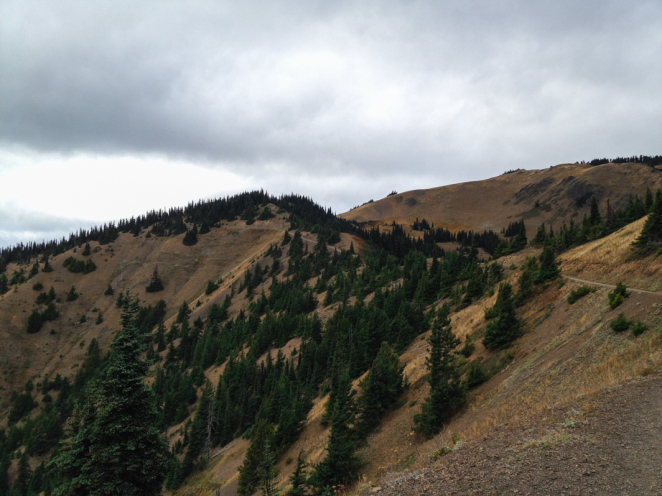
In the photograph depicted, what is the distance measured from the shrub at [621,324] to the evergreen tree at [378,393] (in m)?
19.3

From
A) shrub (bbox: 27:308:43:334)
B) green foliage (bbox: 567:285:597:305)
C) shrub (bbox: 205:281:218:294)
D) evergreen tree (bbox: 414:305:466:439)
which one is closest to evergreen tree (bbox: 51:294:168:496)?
evergreen tree (bbox: 414:305:466:439)

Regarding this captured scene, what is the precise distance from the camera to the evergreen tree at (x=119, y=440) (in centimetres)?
1673

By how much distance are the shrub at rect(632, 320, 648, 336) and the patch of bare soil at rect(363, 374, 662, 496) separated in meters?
4.81

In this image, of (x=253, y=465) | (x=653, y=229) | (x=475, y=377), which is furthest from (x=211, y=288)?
(x=653, y=229)

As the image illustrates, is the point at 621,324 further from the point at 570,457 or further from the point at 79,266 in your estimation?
the point at 79,266

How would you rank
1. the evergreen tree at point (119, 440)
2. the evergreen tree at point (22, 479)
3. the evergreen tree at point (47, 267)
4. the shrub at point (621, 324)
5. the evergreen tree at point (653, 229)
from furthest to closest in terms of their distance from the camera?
1. the evergreen tree at point (47, 267)
2. the evergreen tree at point (22, 479)
3. the evergreen tree at point (653, 229)
4. the shrub at point (621, 324)
5. the evergreen tree at point (119, 440)

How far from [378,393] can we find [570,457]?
2367cm

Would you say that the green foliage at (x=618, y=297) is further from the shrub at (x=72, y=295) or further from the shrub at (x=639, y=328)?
the shrub at (x=72, y=295)

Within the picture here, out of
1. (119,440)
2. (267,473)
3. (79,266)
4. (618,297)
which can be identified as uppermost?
(79,266)

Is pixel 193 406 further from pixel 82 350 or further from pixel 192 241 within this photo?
pixel 192 241

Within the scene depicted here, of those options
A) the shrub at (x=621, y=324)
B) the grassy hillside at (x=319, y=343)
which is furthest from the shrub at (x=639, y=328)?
the shrub at (x=621, y=324)

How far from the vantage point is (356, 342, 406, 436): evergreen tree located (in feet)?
107

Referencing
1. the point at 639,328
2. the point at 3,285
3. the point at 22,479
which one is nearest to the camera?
the point at 639,328

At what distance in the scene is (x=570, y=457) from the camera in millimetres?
10758
